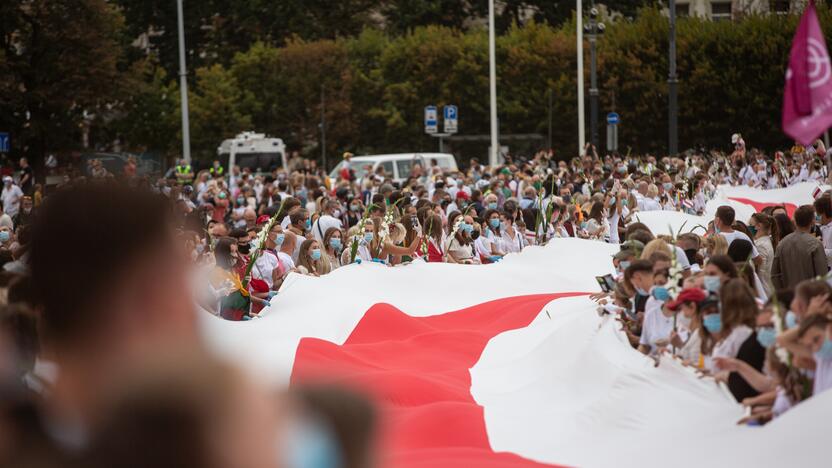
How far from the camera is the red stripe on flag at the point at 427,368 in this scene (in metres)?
7.24

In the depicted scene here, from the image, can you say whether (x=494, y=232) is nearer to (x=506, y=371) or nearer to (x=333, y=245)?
(x=333, y=245)

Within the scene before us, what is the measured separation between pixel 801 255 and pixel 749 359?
4.93 metres

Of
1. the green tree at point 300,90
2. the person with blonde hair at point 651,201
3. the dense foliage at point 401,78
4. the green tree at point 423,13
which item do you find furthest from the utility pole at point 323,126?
the person with blonde hair at point 651,201

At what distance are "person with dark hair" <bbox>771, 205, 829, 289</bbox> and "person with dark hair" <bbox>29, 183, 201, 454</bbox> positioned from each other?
10174 mm

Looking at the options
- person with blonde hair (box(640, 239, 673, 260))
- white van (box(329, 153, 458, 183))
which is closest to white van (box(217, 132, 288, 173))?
white van (box(329, 153, 458, 183))

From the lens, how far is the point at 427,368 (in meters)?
10.5

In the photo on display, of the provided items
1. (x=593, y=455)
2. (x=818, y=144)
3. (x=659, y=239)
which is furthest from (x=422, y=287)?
(x=818, y=144)

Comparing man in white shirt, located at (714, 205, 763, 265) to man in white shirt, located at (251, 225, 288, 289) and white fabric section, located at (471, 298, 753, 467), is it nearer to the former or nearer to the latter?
white fabric section, located at (471, 298, 753, 467)

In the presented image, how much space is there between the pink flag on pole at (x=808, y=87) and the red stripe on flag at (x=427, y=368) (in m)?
2.41

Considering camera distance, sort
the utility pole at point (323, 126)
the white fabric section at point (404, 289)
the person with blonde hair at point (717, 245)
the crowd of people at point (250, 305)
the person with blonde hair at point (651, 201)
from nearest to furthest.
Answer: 1. the crowd of people at point (250, 305)
2. the person with blonde hair at point (717, 245)
3. the white fabric section at point (404, 289)
4. the person with blonde hair at point (651, 201)
5. the utility pole at point (323, 126)

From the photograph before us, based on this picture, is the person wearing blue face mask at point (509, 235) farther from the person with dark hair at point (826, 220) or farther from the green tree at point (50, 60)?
the green tree at point (50, 60)

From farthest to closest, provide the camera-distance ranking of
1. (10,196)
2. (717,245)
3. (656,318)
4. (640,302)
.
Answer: (10,196) < (717,245) < (640,302) < (656,318)

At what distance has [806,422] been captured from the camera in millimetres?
5840

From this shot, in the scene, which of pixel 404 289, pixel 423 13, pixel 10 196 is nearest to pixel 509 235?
pixel 404 289
